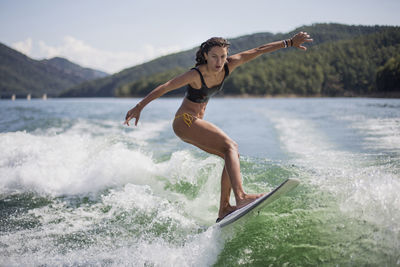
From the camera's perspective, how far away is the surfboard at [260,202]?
9.16 feet

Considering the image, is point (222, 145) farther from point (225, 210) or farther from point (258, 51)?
point (258, 51)

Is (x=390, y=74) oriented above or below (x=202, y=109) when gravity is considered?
above

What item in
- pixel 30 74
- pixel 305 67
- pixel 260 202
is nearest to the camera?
pixel 260 202

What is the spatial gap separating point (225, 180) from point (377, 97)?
17.7m

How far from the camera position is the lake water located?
112 inches

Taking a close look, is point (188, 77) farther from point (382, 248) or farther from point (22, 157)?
point (22, 157)

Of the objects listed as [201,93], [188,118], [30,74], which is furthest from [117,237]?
[30,74]

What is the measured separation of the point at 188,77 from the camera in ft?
10.7

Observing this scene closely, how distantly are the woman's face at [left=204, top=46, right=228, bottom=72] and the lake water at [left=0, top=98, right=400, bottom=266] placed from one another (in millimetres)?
1611

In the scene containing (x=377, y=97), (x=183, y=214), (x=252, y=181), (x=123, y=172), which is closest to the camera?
(x=183, y=214)

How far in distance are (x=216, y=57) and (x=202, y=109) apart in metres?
0.62

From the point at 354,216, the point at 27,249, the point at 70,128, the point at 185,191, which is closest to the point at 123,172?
the point at 185,191

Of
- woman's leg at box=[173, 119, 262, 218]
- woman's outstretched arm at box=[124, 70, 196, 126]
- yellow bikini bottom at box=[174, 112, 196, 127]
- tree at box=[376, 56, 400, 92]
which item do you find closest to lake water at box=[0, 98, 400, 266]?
woman's leg at box=[173, 119, 262, 218]

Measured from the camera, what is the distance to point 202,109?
3619 millimetres
